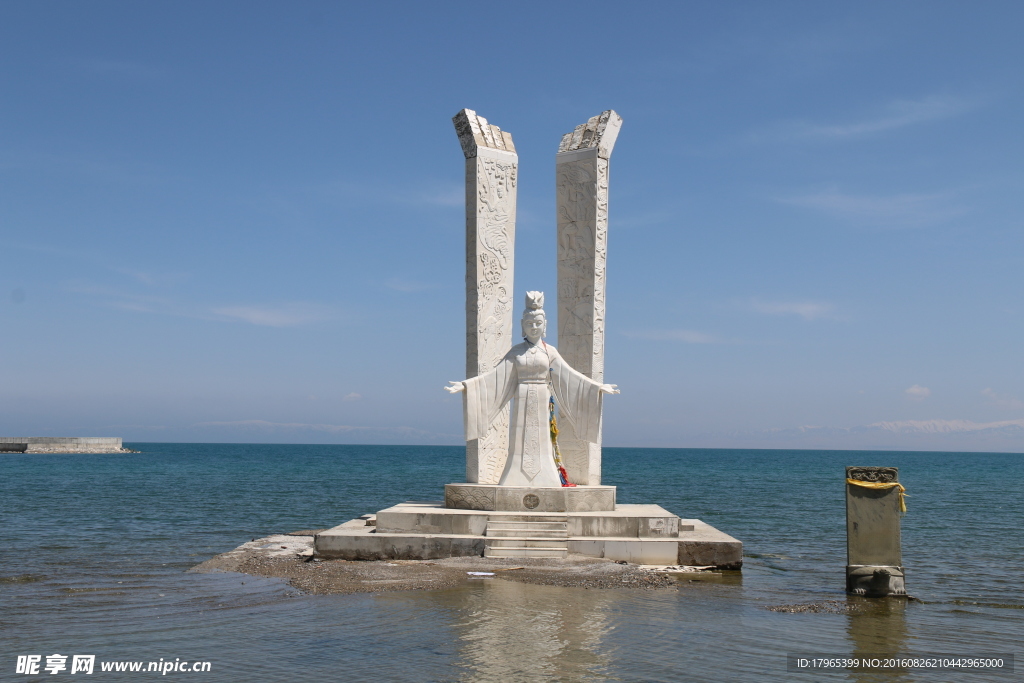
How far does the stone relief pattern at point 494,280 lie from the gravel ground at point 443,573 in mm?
2410

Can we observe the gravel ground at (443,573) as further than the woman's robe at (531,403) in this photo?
No

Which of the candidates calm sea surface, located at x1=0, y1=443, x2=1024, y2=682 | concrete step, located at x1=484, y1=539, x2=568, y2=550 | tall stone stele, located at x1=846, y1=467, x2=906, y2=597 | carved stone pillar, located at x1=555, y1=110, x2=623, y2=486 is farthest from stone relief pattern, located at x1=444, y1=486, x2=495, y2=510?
tall stone stele, located at x1=846, y1=467, x2=906, y2=597

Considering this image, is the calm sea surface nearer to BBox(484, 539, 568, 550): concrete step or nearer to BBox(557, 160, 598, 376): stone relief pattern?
BBox(484, 539, 568, 550): concrete step

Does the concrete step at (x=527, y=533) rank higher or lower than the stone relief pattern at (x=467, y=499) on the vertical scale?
lower

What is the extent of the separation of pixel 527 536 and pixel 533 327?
2.69 m

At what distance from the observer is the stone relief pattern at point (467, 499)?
1112 cm

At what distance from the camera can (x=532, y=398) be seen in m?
11.3

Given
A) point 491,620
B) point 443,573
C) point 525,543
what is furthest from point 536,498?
point 491,620

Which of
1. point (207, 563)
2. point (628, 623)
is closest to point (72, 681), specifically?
point (628, 623)

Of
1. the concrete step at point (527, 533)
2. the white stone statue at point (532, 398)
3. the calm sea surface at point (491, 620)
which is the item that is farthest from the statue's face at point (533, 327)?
the calm sea surface at point (491, 620)

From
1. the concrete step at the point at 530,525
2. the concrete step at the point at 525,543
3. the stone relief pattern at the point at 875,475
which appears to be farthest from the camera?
the concrete step at the point at 530,525

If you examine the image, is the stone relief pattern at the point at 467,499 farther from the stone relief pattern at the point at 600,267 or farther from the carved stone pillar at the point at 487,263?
the stone relief pattern at the point at 600,267

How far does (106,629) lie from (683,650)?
190 inches

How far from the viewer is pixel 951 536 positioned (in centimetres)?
1698
